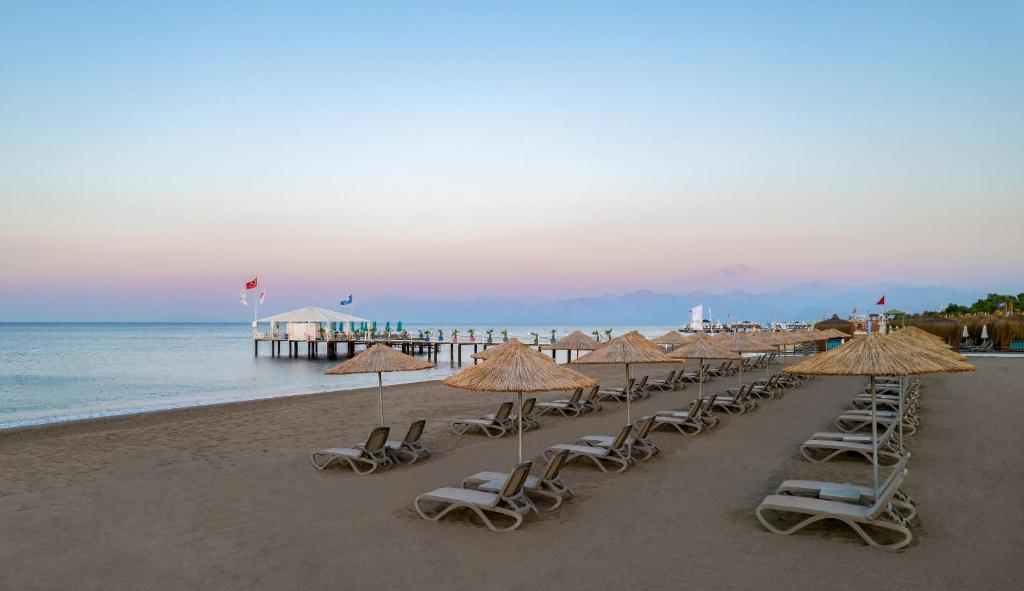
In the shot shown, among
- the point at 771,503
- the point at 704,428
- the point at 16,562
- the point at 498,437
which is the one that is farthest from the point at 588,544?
the point at 704,428

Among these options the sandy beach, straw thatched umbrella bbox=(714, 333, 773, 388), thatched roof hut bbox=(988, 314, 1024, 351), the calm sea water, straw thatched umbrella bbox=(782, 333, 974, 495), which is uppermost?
straw thatched umbrella bbox=(782, 333, 974, 495)

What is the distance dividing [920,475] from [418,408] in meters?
10.3

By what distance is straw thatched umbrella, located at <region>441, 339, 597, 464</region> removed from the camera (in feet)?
23.4

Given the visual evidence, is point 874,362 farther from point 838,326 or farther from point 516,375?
point 838,326

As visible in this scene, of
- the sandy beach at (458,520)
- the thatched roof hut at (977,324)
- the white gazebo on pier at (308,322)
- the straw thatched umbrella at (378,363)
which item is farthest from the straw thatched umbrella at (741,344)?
the white gazebo on pier at (308,322)

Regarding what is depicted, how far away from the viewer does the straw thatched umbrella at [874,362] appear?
19.5 feet

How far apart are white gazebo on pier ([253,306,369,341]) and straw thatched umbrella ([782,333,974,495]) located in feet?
126

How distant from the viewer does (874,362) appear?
607 cm

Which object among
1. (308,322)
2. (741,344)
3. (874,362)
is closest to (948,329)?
(741,344)

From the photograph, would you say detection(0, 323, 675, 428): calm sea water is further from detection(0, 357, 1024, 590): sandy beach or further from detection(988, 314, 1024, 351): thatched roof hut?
detection(988, 314, 1024, 351): thatched roof hut

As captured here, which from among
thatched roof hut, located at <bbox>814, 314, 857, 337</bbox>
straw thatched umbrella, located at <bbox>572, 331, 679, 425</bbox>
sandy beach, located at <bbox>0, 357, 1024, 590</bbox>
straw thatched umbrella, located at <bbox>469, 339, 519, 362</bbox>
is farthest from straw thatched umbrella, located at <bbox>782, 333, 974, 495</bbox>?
thatched roof hut, located at <bbox>814, 314, 857, 337</bbox>

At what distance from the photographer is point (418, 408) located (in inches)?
597

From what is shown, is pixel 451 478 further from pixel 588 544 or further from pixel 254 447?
pixel 254 447

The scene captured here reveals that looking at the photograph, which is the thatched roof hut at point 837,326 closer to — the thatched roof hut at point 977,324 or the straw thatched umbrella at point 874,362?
the thatched roof hut at point 977,324
